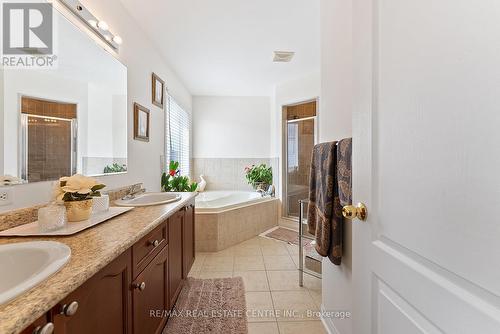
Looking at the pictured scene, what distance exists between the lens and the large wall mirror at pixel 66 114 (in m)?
1.00

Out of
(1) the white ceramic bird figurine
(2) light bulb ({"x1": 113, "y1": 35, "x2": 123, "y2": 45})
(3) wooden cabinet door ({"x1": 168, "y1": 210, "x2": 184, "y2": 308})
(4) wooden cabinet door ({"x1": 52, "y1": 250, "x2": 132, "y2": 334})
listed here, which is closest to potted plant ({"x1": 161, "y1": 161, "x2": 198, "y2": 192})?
(3) wooden cabinet door ({"x1": 168, "y1": 210, "x2": 184, "y2": 308})

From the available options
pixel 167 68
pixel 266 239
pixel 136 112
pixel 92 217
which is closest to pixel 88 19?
pixel 136 112

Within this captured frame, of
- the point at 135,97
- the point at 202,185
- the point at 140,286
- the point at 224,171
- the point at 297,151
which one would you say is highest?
the point at 135,97

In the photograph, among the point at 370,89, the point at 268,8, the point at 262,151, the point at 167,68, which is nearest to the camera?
the point at 370,89

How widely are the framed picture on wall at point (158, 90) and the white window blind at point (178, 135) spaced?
35 cm

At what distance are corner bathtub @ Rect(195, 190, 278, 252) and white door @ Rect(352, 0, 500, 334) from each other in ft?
7.21

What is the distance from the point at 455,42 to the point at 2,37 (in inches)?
65.6

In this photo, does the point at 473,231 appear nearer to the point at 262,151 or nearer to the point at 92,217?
the point at 92,217

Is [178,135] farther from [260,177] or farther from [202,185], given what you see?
[260,177]

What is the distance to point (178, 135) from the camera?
3732mm

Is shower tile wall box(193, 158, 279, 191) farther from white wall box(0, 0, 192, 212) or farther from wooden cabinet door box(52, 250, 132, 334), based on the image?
wooden cabinet door box(52, 250, 132, 334)

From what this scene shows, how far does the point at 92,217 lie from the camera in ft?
3.97

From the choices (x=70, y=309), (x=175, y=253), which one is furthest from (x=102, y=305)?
(x=175, y=253)

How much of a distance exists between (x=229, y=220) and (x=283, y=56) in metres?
2.28
